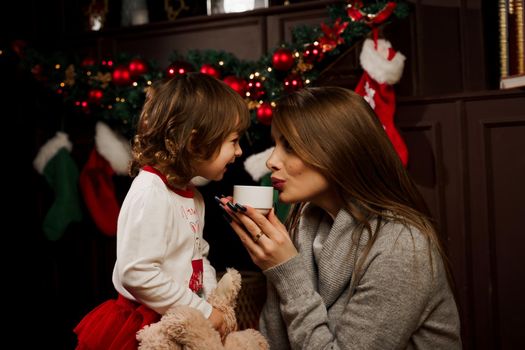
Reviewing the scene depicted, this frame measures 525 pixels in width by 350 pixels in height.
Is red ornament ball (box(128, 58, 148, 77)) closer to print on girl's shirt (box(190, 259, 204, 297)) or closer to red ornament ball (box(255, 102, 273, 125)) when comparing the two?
red ornament ball (box(255, 102, 273, 125))

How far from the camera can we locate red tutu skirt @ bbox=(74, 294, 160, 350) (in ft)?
4.46

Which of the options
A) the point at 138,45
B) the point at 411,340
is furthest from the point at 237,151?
the point at 138,45

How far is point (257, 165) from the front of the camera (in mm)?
2615

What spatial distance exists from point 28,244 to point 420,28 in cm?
281

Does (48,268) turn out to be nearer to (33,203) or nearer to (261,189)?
(33,203)

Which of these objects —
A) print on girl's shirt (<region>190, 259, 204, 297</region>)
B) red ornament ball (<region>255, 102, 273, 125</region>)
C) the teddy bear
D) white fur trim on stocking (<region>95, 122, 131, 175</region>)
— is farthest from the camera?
white fur trim on stocking (<region>95, 122, 131, 175</region>)

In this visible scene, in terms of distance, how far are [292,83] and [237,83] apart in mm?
261

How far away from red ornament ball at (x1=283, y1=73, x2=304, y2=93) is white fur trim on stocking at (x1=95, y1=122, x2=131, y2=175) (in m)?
1.05

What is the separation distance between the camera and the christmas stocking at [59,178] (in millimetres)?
3264

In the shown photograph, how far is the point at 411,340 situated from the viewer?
139 cm

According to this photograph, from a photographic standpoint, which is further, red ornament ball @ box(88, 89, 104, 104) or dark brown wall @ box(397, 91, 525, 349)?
red ornament ball @ box(88, 89, 104, 104)

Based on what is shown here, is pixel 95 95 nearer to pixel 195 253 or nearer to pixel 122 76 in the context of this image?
pixel 122 76

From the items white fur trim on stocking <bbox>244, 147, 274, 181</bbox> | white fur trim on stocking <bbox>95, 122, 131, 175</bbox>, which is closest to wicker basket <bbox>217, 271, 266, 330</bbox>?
white fur trim on stocking <bbox>244, 147, 274, 181</bbox>

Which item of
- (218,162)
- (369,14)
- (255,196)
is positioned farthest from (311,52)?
(255,196)
